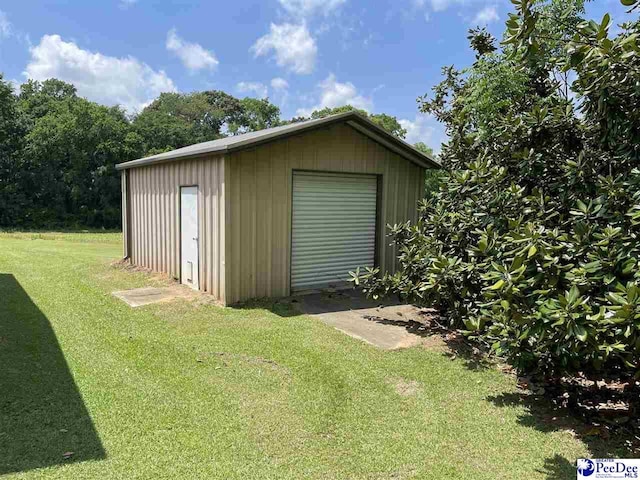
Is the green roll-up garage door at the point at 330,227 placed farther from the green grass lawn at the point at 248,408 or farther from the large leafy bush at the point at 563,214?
the large leafy bush at the point at 563,214

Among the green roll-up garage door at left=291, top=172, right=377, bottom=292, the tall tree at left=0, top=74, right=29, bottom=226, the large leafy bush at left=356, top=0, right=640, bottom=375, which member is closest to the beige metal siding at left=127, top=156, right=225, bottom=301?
the green roll-up garage door at left=291, top=172, right=377, bottom=292

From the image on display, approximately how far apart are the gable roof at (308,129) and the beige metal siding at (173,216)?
0.20 m

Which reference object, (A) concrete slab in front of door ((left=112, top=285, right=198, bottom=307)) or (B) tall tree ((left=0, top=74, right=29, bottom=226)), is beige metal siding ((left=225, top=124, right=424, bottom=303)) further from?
(B) tall tree ((left=0, top=74, right=29, bottom=226))

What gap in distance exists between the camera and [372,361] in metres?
4.84

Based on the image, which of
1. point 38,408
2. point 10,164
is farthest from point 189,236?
point 10,164

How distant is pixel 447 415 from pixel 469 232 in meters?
2.17

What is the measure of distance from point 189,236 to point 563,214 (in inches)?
256

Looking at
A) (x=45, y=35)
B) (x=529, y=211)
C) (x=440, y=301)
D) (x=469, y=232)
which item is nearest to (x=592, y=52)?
(x=529, y=211)

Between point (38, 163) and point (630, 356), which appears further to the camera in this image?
point (38, 163)

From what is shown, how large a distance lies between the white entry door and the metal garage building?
19mm

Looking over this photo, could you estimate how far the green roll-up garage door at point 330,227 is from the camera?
8023 mm

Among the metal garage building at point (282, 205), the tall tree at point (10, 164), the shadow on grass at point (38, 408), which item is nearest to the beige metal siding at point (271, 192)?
the metal garage building at point (282, 205)

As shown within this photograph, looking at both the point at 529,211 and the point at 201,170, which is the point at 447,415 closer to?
the point at 529,211

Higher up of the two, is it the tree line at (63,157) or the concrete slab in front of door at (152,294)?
the tree line at (63,157)
